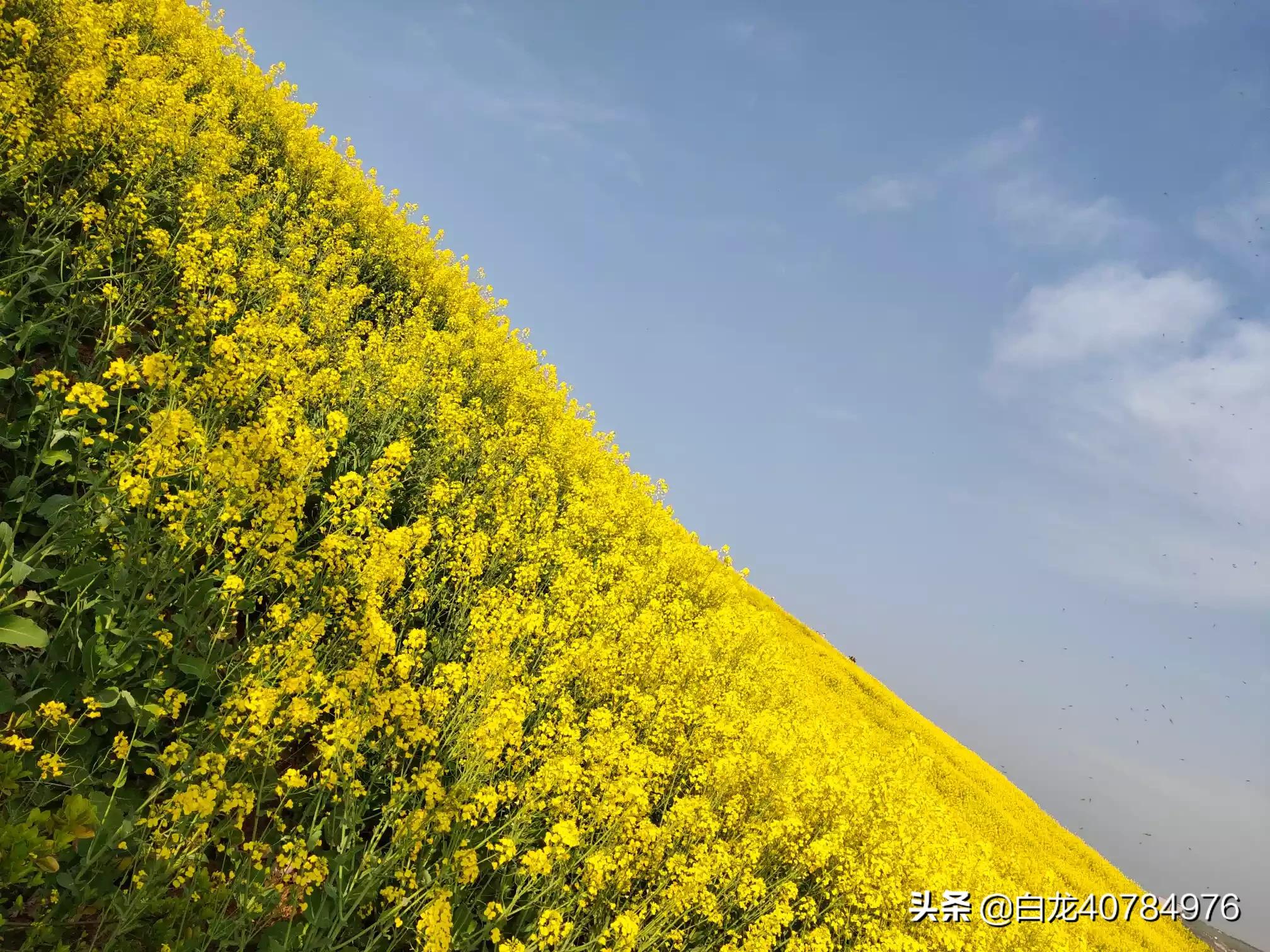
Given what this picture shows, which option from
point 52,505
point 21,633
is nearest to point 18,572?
point 21,633

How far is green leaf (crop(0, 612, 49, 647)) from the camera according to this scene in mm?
2951

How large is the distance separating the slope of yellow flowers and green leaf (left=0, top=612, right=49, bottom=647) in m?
0.02

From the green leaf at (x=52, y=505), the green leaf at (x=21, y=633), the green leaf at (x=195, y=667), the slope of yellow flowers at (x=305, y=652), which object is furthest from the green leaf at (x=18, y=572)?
the green leaf at (x=195, y=667)

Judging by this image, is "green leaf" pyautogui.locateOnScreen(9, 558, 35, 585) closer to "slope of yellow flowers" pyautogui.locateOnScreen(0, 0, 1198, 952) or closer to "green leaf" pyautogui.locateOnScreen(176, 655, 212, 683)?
"slope of yellow flowers" pyautogui.locateOnScreen(0, 0, 1198, 952)

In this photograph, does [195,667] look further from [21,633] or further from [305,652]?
[21,633]

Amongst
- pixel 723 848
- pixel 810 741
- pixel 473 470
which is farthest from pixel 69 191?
pixel 810 741

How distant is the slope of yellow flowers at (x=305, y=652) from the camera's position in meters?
3.14

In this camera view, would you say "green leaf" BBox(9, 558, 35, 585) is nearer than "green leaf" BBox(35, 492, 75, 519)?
Yes

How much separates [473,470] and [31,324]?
15.4 feet

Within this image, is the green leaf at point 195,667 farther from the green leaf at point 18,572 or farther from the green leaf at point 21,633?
the green leaf at point 18,572

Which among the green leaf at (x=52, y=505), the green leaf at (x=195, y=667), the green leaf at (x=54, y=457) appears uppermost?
the green leaf at (x=54, y=457)

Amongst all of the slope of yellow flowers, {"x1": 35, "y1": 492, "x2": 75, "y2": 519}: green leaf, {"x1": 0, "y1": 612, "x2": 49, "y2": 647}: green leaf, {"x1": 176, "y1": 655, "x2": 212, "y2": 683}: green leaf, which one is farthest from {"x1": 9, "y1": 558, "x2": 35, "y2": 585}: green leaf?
{"x1": 176, "y1": 655, "x2": 212, "y2": 683}: green leaf

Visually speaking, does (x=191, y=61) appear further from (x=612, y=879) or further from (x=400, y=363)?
(x=612, y=879)

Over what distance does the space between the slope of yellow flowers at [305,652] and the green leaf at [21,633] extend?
0.6 inches
